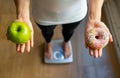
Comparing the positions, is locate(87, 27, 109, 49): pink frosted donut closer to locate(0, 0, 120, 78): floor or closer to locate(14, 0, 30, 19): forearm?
locate(14, 0, 30, 19): forearm

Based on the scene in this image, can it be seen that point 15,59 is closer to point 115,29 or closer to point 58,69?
point 58,69

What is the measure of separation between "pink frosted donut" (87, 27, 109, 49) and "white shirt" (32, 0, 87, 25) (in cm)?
20

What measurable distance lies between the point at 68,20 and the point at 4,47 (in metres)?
0.61

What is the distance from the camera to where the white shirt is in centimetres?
99

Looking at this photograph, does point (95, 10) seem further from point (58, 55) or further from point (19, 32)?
point (58, 55)

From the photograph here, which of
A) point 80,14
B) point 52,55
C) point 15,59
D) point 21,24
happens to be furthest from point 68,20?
point 15,59

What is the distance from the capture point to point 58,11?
1.02 metres

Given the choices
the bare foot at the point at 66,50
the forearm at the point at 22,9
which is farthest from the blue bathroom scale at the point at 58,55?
the forearm at the point at 22,9

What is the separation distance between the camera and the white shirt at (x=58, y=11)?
38.9 inches

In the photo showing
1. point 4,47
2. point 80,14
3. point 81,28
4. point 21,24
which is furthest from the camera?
point 81,28

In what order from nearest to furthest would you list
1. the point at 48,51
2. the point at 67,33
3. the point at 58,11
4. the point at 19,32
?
the point at 19,32 < the point at 58,11 < the point at 67,33 < the point at 48,51

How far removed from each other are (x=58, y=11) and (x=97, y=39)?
0.26 m

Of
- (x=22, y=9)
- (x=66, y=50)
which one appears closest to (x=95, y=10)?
(x=22, y=9)

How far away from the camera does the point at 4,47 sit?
1508 mm
